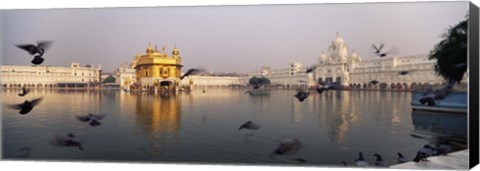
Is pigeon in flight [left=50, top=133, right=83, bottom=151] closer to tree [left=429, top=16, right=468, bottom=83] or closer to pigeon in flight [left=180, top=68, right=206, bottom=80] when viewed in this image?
pigeon in flight [left=180, top=68, right=206, bottom=80]

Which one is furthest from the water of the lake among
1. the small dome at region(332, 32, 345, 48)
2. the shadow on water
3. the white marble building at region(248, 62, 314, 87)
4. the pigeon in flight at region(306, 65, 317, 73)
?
the small dome at region(332, 32, 345, 48)

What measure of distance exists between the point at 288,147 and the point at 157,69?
5.50 feet

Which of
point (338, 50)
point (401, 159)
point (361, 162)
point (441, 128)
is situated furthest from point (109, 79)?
point (441, 128)

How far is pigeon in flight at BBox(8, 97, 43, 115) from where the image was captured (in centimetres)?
582

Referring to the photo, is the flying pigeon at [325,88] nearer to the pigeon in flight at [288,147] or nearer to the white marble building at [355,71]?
the white marble building at [355,71]

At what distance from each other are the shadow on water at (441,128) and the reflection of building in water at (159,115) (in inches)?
91.8

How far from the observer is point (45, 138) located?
5742 millimetres

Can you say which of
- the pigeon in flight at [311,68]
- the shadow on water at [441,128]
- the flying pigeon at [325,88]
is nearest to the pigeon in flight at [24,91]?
the pigeon in flight at [311,68]

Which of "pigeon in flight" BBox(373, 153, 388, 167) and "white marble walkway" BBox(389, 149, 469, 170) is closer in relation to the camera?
"white marble walkway" BBox(389, 149, 469, 170)

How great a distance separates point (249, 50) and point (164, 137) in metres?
1.23

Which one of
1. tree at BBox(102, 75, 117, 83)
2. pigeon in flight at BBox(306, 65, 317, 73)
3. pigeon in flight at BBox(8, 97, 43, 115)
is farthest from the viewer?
tree at BBox(102, 75, 117, 83)

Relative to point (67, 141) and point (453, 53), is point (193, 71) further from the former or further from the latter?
point (453, 53)

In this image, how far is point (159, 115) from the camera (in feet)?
18.9

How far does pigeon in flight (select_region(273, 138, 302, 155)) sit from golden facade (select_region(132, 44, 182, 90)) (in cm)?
132
